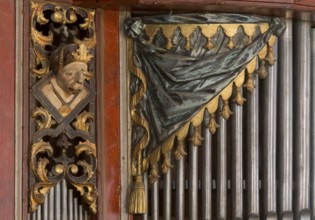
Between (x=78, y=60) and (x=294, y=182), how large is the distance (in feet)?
2.93

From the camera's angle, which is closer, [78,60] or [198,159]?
[78,60]

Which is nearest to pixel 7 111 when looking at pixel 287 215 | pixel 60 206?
pixel 60 206

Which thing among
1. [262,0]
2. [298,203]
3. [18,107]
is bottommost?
[298,203]

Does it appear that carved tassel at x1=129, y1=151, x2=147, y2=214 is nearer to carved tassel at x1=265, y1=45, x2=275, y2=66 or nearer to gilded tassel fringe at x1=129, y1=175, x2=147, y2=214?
gilded tassel fringe at x1=129, y1=175, x2=147, y2=214

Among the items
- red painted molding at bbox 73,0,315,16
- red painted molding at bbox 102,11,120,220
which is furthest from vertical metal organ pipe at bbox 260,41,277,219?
red painted molding at bbox 102,11,120,220

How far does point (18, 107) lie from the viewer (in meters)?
3.62

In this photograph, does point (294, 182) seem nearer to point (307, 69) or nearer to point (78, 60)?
point (307, 69)

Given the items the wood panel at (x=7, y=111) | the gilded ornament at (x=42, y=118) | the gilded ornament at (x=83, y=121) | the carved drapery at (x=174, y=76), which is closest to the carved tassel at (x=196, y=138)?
→ the carved drapery at (x=174, y=76)

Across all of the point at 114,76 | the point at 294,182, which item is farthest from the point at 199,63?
the point at 294,182

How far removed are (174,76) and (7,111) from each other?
61cm

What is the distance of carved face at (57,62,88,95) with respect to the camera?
370 cm

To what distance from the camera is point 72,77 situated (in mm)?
3705

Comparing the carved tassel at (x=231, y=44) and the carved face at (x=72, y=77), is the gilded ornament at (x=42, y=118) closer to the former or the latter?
the carved face at (x=72, y=77)

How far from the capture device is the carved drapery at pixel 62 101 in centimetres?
367
